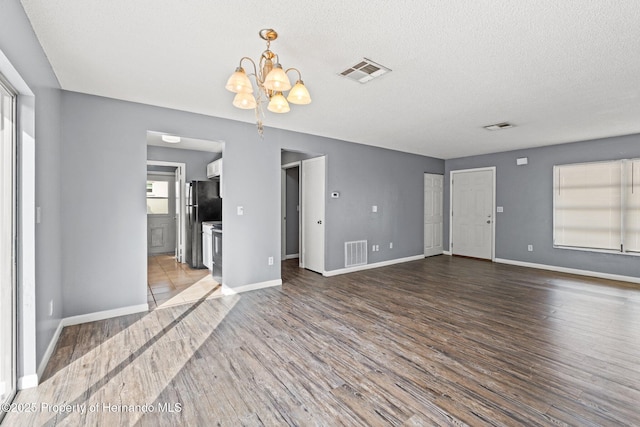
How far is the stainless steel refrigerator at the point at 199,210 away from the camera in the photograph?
608 centimetres

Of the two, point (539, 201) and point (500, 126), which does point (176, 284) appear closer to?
point (500, 126)

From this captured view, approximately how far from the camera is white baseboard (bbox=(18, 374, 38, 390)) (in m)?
2.11

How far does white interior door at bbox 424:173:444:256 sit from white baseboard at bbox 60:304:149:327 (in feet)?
19.9

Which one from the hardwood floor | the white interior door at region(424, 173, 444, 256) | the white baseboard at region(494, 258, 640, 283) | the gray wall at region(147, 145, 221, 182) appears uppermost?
the gray wall at region(147, 145, 221, 182)

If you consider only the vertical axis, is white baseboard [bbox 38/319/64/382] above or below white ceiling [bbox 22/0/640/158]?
below

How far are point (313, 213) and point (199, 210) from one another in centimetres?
226

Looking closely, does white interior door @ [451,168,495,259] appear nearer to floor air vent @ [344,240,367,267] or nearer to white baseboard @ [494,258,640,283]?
white baseboard @ [494,258,640,283]

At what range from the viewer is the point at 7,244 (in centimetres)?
202

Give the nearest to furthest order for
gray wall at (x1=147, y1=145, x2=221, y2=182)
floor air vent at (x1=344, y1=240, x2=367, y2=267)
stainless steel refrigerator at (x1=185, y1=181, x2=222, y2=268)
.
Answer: floor air vent at (x1=344, y1=240, x2=367, y2=267) → stainless steel refrigerator at (x1=185, y1=181, x2=222, y2=268) → gray wall at (x1=147, y1=145, x2=221, y2=182)

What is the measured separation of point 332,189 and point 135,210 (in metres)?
3.13

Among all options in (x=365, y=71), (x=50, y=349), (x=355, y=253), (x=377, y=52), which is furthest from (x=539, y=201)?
(x=50, y=349)

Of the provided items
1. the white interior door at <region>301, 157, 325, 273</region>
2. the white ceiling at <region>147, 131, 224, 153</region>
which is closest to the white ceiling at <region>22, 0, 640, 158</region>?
the white interior door at <region>301, 157, 325, 273</region>

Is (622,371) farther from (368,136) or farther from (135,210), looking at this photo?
(135,210)

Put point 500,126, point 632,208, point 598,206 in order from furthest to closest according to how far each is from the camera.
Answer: point 598,206 → point 632,208 → point 500,126
